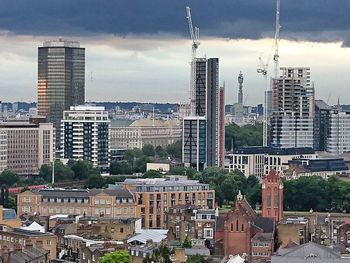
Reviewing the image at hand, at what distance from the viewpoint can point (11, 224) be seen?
82.9 m

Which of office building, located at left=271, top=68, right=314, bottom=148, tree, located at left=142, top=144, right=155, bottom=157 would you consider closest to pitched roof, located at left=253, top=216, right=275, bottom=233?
office building, located at left=271, top=68, right=314, bottom=148

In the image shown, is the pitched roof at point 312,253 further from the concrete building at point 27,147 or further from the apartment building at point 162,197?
the concrete building at point 27,147

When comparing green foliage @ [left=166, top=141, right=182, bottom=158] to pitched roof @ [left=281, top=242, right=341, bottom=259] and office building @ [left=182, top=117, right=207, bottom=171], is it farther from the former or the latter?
pitched roof @ [left=281, top=242, right=341, bottom=259]

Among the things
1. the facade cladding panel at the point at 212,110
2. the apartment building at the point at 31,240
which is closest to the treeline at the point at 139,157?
the facade cladding panel at the point at 212,110

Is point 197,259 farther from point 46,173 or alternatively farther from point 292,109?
point 292,109

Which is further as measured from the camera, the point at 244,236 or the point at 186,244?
the point at 244,236

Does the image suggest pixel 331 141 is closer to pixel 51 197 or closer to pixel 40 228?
pixel 51 197

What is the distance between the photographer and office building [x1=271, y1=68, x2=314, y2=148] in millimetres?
179125

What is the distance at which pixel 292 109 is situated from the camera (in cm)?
18562

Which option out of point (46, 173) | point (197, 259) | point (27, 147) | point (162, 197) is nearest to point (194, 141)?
point (46, 173)

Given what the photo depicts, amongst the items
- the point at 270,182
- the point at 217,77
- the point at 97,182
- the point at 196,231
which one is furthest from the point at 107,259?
the point at 217,77

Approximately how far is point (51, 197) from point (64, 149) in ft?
270

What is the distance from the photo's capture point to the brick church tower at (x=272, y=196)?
88106 mm

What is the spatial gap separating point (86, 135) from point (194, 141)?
20.7 metres
